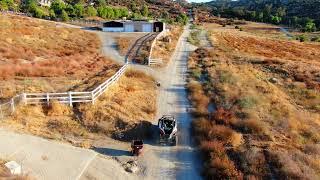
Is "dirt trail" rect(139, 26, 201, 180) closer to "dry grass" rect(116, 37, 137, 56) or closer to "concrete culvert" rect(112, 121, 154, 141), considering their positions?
"concrete culvert" rect(112, 121, 154, 141)

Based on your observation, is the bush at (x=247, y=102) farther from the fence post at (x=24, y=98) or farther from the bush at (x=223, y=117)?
the fence post at (x=24, y=98)

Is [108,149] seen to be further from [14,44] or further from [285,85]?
[14,44]

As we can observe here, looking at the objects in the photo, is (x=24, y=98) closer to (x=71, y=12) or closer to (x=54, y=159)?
(x=54, y=159)

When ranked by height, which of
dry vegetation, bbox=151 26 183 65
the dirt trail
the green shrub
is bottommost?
the dirt trail

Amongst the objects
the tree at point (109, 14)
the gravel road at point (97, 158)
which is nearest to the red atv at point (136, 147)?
the gravel road at point (97, 158)

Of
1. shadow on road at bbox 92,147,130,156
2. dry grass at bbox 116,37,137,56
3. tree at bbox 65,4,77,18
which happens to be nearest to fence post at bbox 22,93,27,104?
shadow on road at bbox 92,147,130,156

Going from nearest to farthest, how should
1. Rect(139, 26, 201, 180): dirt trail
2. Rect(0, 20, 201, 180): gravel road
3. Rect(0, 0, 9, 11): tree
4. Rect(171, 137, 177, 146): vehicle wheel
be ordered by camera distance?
Rect(0, 20, 201, 180): gravel road → Rect(139, 26, 201, 180): dirt trail → Rect(171, 137, 177, 146): vehicle wheel → Rect(0, 0, 9, 11): tree

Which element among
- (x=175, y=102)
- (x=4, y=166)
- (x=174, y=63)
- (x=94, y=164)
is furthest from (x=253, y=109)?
(x=174, y=63)
